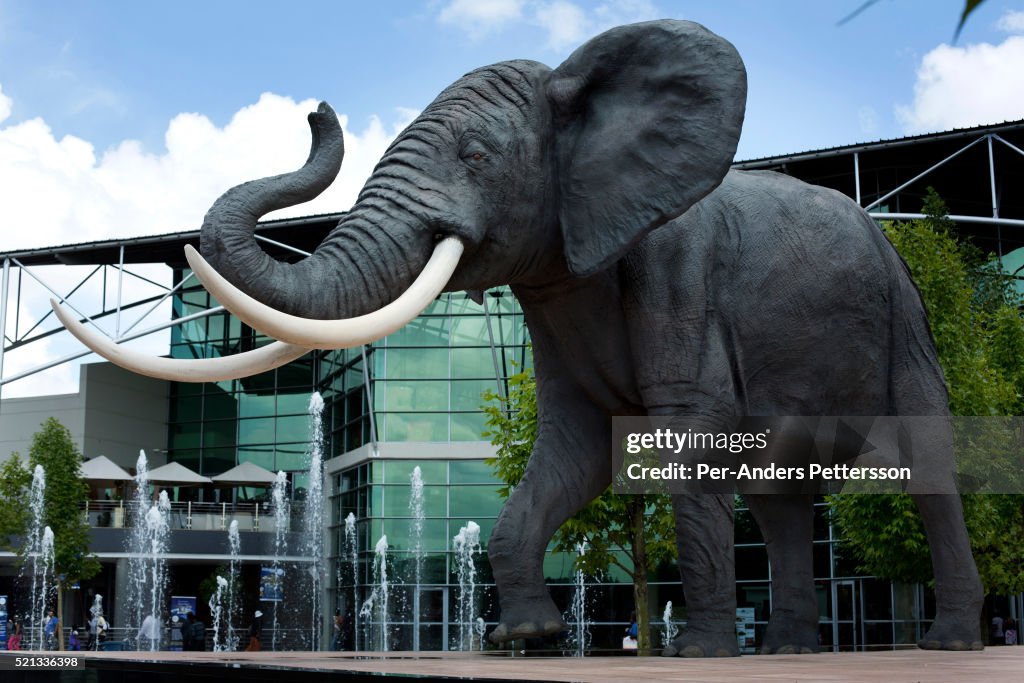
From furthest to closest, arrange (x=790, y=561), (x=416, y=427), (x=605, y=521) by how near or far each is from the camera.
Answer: (x=416, y=427), (x=605, y=521), (x=790, y=561)

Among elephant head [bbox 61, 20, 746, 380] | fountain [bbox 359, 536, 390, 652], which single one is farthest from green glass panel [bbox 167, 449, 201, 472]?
elephant head [bbox 61, 20, 746, 380]

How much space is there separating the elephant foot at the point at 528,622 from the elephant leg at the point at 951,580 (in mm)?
2300

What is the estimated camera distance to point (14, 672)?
18.6ft

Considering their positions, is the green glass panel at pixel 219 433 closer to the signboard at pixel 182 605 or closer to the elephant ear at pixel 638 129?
the signboard at pixel 182 605

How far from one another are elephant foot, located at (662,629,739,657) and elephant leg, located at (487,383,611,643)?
1.78ft

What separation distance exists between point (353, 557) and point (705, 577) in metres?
37.1

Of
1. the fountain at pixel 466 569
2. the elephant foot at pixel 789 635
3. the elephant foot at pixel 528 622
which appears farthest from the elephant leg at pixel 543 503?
the fountain at pixel 466 569

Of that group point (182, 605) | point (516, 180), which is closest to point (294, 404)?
point (182, 605)

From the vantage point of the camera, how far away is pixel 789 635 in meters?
6.89

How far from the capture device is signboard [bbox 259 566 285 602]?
1793 inches

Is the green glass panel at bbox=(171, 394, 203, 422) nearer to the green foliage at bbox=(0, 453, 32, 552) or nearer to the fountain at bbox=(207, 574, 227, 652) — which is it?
the fountain at bbox=(207, 574, 227, 652)

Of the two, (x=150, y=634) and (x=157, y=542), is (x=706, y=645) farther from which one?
(x=157, y=542)

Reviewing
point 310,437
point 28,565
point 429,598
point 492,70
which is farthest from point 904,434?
point 310,437

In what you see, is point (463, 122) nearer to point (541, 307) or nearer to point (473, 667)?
point (541, 307)
